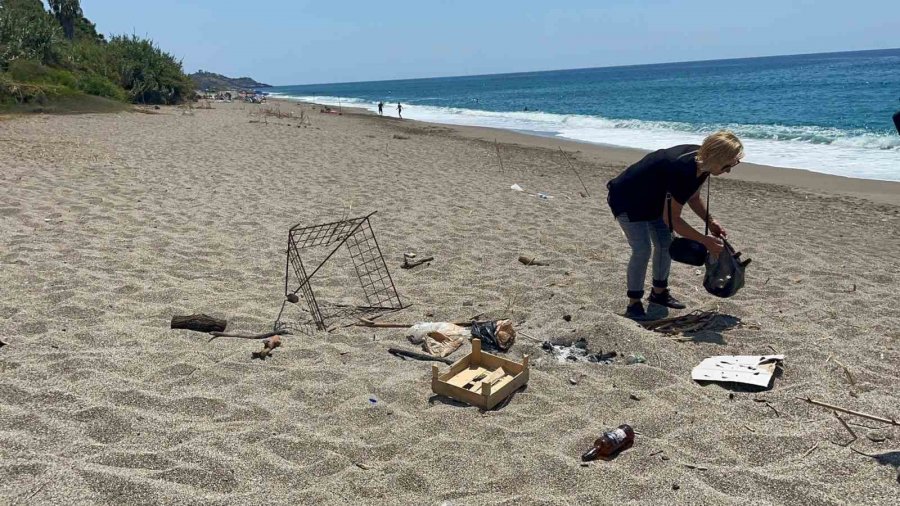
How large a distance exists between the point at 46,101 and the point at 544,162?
48.6 feet

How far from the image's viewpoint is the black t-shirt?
391 centimetres

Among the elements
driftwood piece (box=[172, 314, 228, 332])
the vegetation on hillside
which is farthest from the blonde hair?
the vegetation on hillside

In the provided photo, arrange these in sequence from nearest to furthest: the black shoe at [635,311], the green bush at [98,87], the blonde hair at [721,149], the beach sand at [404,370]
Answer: the beach sand at [404,370] < the blonde hair at [721,149] < the black shoe at [635,311] < the green bush at [98,87]

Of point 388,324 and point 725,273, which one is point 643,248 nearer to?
point 725,273

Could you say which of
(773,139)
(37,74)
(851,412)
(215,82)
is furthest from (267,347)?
(215,82)

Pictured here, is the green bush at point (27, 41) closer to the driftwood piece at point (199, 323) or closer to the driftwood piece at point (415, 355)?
the driftwood piece at point (199, 323)

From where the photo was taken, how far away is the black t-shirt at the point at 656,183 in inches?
154

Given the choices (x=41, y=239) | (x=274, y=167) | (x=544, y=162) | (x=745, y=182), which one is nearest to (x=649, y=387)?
(x=41, y=239)

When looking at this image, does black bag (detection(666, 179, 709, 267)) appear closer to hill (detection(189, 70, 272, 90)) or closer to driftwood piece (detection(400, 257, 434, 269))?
driftwood piece (detection(400, 257, 434, 269))

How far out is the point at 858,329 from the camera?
13.7 feet

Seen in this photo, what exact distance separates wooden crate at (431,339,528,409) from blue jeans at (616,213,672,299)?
140 centimetres

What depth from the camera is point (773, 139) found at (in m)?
19.0

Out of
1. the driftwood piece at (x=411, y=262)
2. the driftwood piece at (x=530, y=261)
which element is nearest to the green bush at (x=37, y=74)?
the driftwood piece at (x=411, y=262)

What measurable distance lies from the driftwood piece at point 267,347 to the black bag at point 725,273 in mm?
2945
